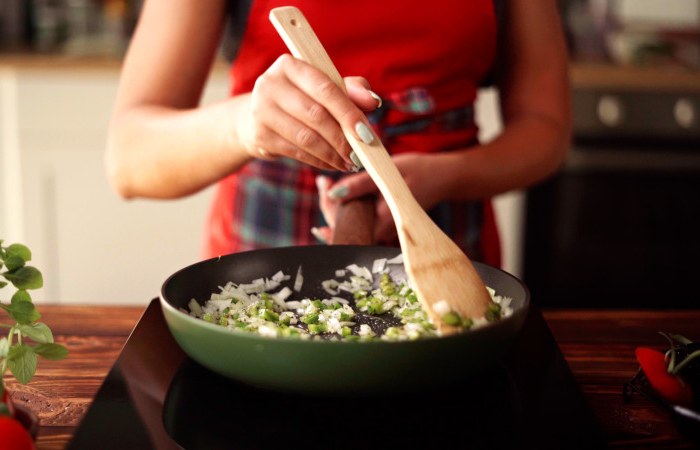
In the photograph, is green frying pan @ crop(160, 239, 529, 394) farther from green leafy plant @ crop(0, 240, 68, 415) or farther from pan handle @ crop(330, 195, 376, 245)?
pan handle @ crop(330, 195, 376, 245)

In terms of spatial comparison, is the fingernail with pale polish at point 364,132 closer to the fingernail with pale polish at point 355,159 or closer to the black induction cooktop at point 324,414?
the fingernail with pale polish at point 355,159

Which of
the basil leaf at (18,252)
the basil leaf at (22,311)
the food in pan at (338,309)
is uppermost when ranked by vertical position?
the basil leaf at (18,252)

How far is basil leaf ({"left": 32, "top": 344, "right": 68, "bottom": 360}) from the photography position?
1.86ft

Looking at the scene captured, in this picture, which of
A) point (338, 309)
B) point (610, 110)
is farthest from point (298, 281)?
point (610, 110)

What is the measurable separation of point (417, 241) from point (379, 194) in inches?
10.2

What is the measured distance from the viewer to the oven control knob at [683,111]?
2146 mm

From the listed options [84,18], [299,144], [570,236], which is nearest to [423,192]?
[299,144]

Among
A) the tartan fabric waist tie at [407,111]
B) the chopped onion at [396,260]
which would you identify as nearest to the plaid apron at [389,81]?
the tartan fabric waist tie at [407,111]

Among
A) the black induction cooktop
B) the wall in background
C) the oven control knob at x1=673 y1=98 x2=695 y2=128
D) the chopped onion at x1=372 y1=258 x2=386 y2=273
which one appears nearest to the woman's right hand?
the chopped onion at x1=372 y1=258 x2=386 y2=273

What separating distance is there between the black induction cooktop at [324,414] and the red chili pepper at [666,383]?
0.21 ft

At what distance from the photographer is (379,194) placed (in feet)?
3.15

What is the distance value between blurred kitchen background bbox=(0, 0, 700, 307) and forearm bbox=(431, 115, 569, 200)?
3.07 feet

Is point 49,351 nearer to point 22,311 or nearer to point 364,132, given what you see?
point 22,311

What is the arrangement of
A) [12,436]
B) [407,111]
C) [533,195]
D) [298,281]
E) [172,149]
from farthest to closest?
1. [533,195]
2. [407,111]
3. [172,149]
4. [298,281]
5. [12,436]
